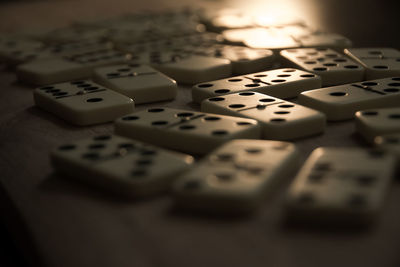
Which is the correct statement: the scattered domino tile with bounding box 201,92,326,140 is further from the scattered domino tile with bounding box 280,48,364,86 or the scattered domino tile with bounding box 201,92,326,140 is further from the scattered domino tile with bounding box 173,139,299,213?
the scattered domino tile with bounding box 280,48,364,86

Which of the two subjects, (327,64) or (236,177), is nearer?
(236,177)

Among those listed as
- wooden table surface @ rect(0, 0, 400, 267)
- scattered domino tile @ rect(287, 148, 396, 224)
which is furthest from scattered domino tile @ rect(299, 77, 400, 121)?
scattered domino tile @ rect(287, 148, 396, 224)

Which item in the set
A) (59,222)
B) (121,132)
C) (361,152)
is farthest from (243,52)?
(59,222)

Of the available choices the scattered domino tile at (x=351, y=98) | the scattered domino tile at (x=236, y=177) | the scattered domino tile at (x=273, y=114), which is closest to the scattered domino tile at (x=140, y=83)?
the scattered domino tile at (x=273, y=114)

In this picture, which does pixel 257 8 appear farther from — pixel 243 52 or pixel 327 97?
pixel 327 97

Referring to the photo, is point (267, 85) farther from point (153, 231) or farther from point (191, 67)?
point (153, 231)

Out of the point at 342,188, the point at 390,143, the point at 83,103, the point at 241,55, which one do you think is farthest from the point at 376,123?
the point at 241,55
